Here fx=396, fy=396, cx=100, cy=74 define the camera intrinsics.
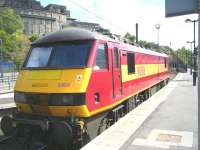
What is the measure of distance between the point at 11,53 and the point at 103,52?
81.6 meters

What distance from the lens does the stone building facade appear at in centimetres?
13725

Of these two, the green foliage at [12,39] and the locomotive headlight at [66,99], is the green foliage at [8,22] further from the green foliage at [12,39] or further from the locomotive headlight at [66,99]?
the locomotive headlight at [66,99]

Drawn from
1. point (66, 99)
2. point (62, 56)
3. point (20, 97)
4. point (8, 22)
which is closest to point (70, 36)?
point (62, 56)

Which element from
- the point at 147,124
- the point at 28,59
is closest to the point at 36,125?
the point at 28,59

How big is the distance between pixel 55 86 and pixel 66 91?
0.35m

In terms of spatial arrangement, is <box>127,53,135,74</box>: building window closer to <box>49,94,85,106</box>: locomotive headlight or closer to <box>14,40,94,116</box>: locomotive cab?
<box>14,40,94,116</box>: locomotive cab

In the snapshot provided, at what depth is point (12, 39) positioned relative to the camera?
9788 centimetres

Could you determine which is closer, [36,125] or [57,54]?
[36,125]

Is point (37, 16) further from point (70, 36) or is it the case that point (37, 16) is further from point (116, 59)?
point (70, 36)

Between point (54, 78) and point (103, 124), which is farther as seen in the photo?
point (103, 124)

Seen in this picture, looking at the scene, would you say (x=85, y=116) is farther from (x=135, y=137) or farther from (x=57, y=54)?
(x=57, y=54)

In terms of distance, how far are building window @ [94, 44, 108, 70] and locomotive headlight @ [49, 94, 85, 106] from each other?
1111mm

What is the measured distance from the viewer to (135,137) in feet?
29.3

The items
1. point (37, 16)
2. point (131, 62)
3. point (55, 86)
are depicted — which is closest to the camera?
point (55, 86)
